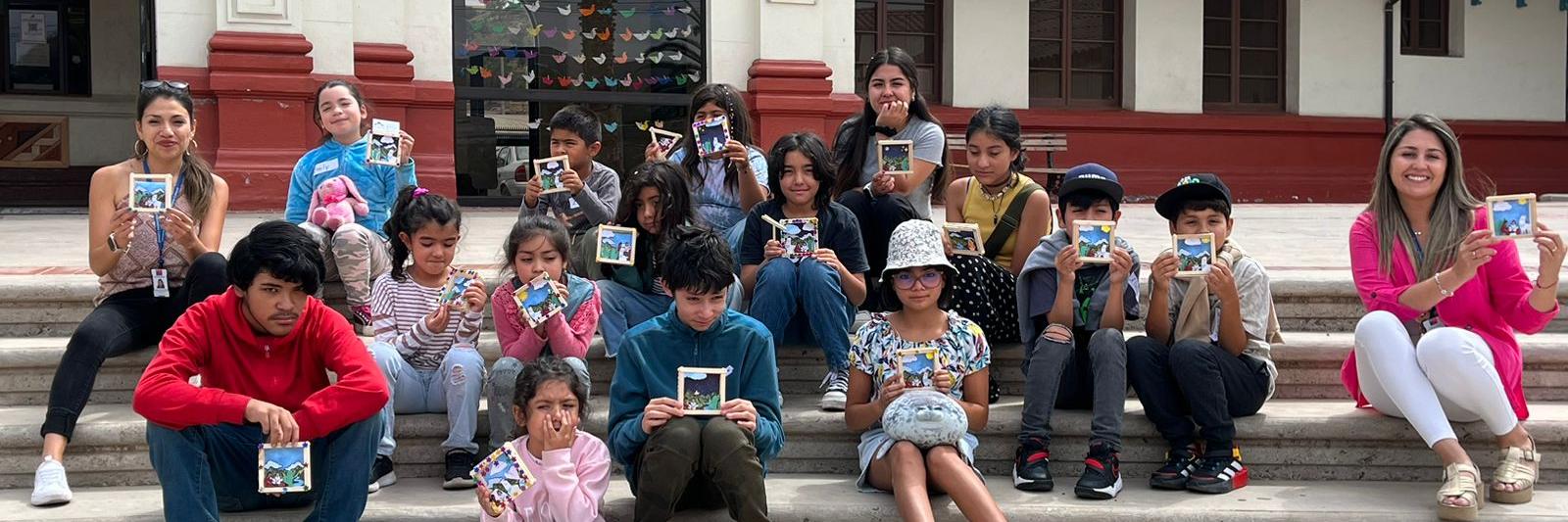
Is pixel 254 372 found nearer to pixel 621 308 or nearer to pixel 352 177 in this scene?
pixel 621 308

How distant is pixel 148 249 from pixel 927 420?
298 centimetres

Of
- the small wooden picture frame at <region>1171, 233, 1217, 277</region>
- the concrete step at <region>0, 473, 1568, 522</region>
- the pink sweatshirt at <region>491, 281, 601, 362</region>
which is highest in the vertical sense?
the small wooden picture frame at <region>1171, 233, 1217, 277</region>

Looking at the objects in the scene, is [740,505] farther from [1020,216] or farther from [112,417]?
[112,417]

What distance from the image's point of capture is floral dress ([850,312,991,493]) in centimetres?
517

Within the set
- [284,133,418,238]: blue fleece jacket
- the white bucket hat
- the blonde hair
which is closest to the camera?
the white bucket hat

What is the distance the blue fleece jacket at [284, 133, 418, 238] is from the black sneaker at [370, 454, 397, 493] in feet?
4.31

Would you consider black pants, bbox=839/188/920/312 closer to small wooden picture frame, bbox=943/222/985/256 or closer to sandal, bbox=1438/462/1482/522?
small wooden picture frame, bbox=943/222/985/256

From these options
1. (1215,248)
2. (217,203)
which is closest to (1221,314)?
(1215,248)

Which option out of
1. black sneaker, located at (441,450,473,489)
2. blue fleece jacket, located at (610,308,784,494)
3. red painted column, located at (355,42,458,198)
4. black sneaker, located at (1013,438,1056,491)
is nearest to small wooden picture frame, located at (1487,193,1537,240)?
black sneaker, located at (1013,438,1056,491)

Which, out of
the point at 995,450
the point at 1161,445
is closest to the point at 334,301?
the point at 995,450

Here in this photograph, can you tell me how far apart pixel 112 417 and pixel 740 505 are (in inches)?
94.7

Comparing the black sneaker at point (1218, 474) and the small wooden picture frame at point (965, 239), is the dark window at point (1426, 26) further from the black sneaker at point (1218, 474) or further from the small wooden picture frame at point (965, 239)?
the black sneaker at point (1218, 474)

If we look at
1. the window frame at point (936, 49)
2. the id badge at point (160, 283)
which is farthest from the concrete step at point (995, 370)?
the window frame at point (936, 49)

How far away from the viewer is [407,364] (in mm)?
5414
